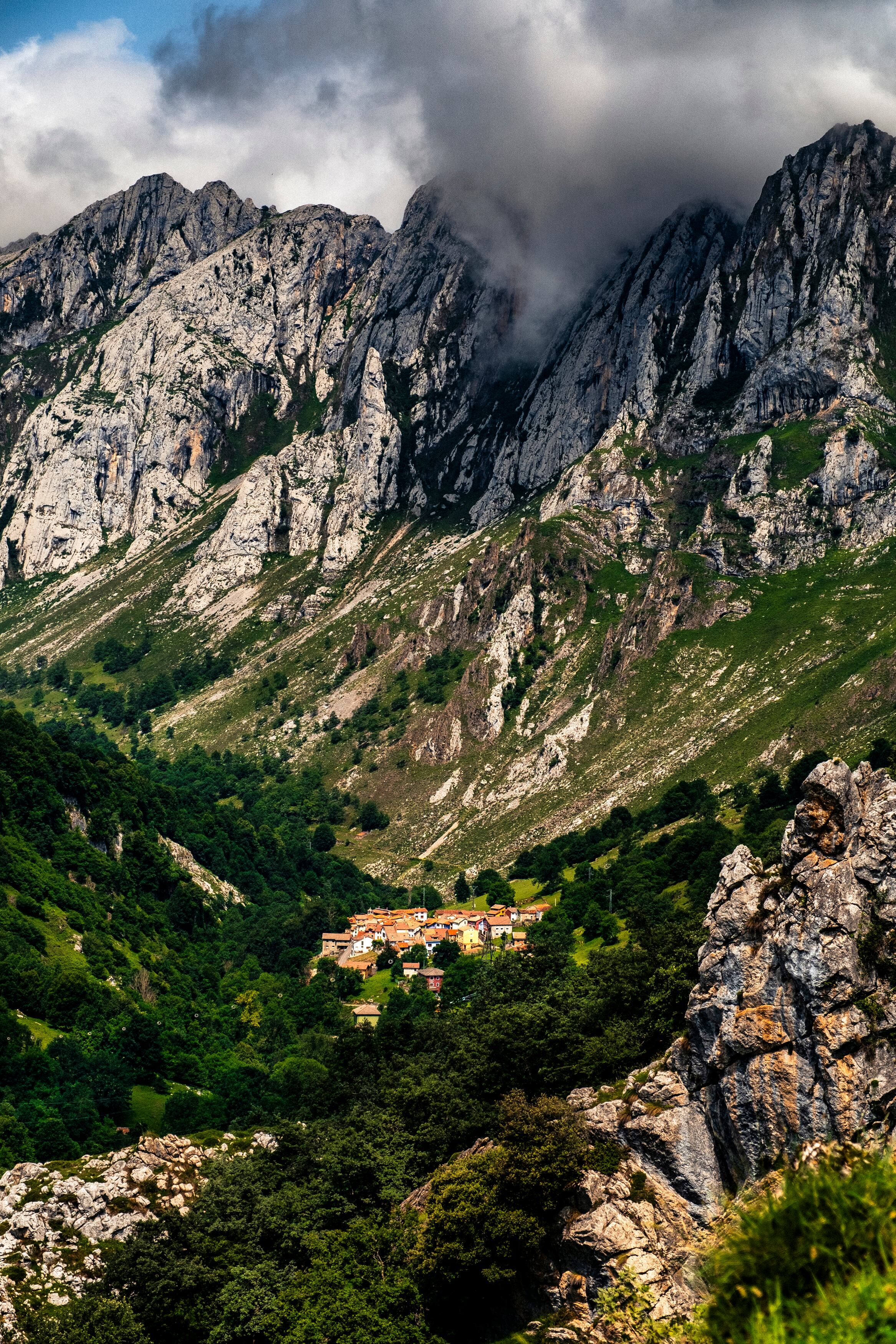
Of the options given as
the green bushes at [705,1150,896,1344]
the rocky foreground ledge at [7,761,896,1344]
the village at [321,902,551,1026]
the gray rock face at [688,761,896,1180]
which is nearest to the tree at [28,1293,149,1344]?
the rocky foreground ledge at [7,761,896,1344]

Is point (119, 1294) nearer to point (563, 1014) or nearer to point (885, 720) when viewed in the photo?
point (563, 1014)

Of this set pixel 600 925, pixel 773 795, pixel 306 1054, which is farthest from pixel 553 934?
pixel 773 795

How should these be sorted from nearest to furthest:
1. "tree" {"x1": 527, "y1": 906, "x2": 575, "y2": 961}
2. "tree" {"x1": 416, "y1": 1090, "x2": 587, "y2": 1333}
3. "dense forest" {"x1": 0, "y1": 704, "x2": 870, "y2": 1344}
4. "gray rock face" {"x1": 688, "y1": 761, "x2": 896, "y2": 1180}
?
"gray rock face" {"x1": 688, "y1": 761, "x2": 896, "y2": 1180}, "tree" {"x1": 416, "y1": 1090, "x2": 587, "y2": 1333}, "dense forest" {"x1": 0, "y1": 704, "x2": 870, "y2": 1344}, "tree" {"x1": 527, "y1": 906, "x2": 575, "y2": 961}

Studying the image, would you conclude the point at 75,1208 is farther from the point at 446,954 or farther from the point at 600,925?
the point at 446,954

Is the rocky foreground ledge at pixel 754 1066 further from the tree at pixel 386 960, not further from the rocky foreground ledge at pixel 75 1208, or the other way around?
the tree at pixel 386 960

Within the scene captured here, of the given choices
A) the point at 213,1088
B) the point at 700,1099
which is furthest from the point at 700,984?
the point at 213,1088

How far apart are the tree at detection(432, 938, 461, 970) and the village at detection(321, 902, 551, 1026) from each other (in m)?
0.39

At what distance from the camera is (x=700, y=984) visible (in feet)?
166

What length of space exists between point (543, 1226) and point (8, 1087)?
2466 inches

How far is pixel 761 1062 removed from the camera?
44.7 metres

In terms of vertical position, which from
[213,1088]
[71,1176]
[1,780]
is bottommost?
[213,1088]

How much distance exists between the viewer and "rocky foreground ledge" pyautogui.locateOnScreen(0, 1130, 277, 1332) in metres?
57.9

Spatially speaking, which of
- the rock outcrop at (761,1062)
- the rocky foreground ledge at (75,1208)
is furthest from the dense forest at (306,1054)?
the rock outcrop at (761,1062)

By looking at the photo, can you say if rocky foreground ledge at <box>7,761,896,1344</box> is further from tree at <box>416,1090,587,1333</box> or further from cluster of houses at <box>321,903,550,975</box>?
cluster of houses at <box>321,903,550,975</box>
